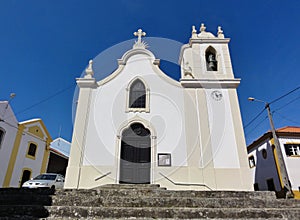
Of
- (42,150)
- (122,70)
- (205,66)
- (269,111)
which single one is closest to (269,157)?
(269,111)

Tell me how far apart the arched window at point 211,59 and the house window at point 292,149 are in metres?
8.40

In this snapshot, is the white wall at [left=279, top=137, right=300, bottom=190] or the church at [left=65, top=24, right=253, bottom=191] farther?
the white wall at [left=279, top=137, right=300, bottom=190]

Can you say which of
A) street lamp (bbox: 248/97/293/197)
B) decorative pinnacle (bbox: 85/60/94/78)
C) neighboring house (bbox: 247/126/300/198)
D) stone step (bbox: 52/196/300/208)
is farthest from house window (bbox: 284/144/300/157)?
decorative pinnacle (bbox: 85/60/94/78)

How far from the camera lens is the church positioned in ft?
26.5

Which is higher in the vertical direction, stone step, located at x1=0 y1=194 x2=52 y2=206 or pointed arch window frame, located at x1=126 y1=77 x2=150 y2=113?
pointed arch window frame, located at x1=126 y1=77 x2=150 y2=113

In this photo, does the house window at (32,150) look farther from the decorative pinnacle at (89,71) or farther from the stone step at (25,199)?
the stone step at (25,199)

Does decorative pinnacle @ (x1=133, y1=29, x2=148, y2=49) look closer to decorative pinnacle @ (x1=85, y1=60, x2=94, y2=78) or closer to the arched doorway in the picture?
decorative pinnacle @ (x1=85, y1=60, x2=94, y2=78)

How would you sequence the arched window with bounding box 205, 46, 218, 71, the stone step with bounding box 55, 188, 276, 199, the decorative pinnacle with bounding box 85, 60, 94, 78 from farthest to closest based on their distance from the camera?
the arched window with bounding box 205, 46, 218, 71 → the decorative pinnacle with bounding box 85, 60, 94, 78 → the stone step with bounding box 55, 188, 276, 199

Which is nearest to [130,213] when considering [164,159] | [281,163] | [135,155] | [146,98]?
[164,159]

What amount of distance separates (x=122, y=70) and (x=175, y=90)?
2995 millimetres

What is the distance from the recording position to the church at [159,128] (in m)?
8.06

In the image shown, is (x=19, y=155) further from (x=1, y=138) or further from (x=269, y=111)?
(x=269, y=111)

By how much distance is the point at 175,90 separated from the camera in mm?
9945

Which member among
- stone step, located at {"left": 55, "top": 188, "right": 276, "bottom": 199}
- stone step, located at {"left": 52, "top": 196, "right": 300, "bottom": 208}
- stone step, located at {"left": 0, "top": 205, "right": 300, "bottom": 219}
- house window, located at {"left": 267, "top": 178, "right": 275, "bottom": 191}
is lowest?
stone step, located at {"left": 0, "top": 205, "right": 300, "bottom": 219}
